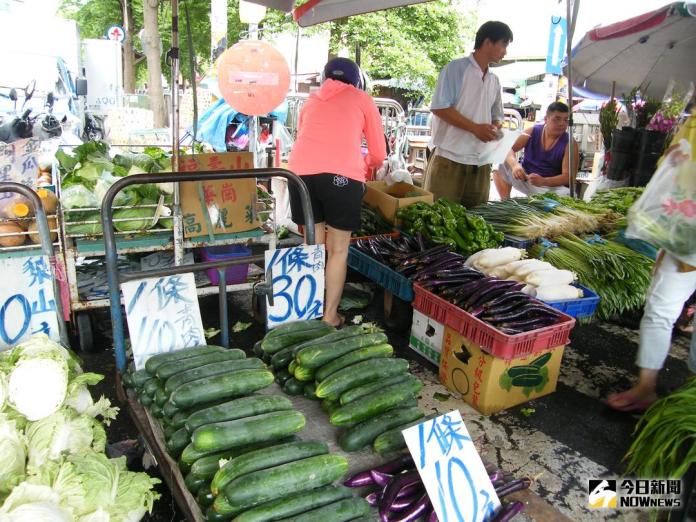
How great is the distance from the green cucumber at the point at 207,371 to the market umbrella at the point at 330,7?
426cm

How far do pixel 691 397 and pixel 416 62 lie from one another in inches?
778

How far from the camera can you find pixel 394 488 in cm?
175

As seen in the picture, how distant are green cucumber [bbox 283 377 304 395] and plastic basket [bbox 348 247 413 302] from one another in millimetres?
1914

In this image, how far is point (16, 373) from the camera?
1.89 metres

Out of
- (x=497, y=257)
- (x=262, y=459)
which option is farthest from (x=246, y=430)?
(x=497, y=257)

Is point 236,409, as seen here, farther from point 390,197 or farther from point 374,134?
point 390,197

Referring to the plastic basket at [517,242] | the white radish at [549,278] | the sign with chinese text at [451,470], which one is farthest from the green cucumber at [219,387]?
the plastic basket at [517,242]

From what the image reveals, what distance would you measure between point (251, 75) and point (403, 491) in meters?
6.83

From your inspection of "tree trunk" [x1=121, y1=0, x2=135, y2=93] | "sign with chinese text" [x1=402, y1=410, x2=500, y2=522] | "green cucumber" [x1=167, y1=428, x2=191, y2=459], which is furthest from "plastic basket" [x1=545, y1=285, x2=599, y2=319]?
"tree trunk" [x1=121, y1=0, x2=135, y2=93]

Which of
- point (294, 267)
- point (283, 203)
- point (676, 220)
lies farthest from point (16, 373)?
point (283, 203)

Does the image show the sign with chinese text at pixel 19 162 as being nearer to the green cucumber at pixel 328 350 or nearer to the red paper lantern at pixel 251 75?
Result: the green cucumber at pixel 328 350

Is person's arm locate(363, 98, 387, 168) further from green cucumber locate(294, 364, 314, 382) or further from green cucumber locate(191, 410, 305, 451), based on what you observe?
green cucumber locate(191, 410, 305, 451)

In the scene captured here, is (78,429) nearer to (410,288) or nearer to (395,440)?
(395,440)

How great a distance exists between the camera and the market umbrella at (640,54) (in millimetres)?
7289
